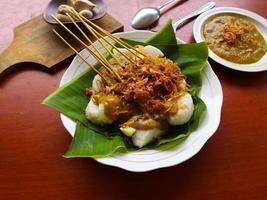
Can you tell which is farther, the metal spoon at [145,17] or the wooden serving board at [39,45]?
the metal spoon at [145,17]

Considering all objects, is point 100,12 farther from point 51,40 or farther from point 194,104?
point 194,104

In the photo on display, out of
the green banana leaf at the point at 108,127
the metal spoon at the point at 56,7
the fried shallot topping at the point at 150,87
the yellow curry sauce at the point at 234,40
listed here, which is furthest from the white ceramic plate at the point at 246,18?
the metal spoon at the point at 56,7

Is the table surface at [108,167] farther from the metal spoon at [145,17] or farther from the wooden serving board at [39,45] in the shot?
the metal spoon at [145,17]

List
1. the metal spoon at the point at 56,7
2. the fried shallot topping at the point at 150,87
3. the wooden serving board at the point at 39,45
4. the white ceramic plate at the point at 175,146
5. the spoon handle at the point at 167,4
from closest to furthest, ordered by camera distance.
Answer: the white ceramic plate at the point at 175,146 < the fried shallot topping at the point at 150,87 < the wooden serving board at the point at 39,45 < the metal spoon at the point at 56,7 < the spoon handle at the point at 167,4

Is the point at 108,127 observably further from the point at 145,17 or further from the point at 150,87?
the point at 145,17

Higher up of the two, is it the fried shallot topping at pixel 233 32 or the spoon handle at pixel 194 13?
the spoon handle at pixel 194 13

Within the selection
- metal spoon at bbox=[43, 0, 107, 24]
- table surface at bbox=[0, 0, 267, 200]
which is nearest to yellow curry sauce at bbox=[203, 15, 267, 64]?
table surface at bbox=[0, 0, 267, 200]
